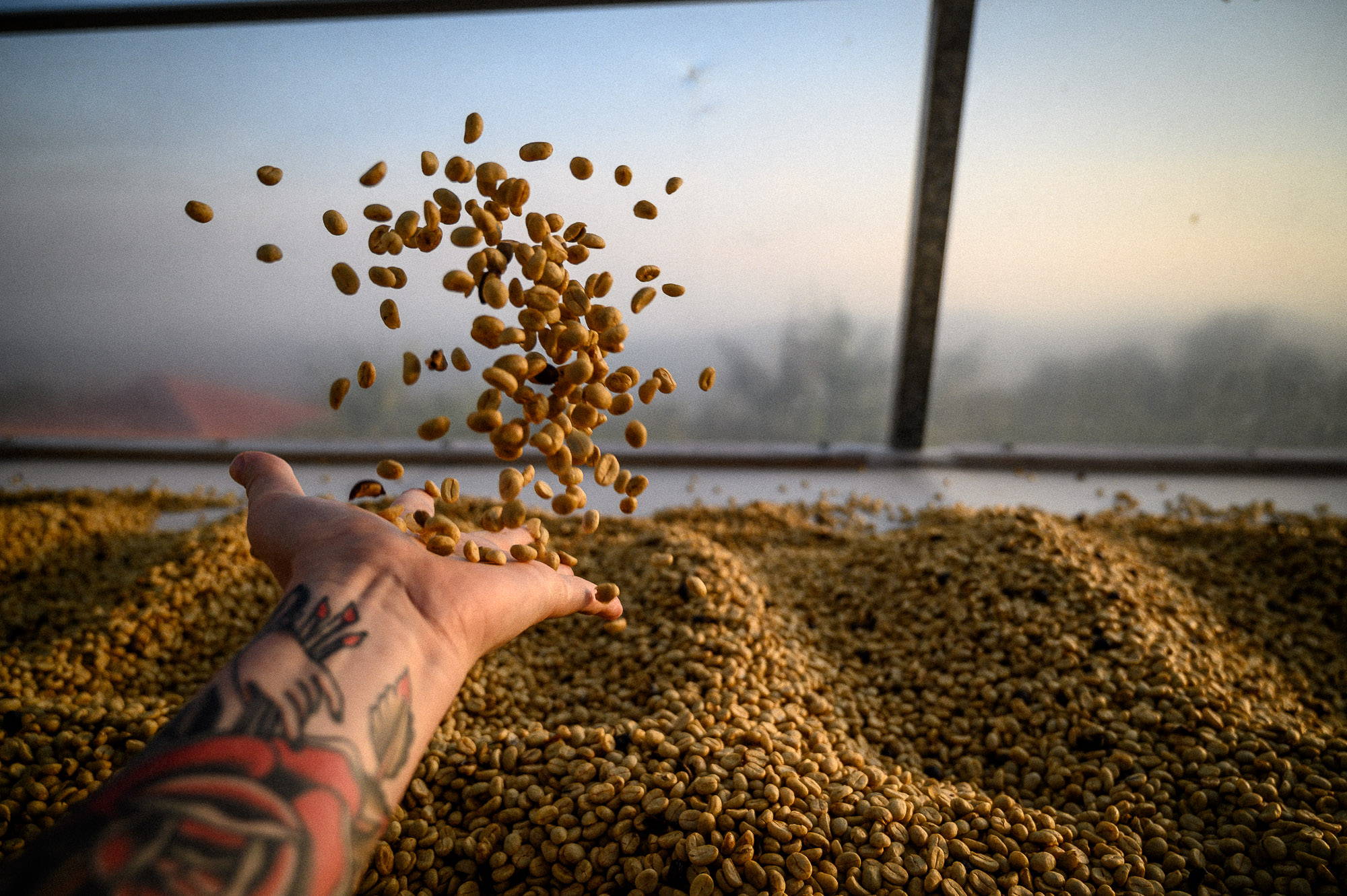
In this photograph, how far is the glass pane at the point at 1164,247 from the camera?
3500 mm

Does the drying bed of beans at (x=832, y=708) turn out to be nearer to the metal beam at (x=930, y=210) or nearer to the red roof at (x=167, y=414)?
the metal beam at (x=930, y=210)

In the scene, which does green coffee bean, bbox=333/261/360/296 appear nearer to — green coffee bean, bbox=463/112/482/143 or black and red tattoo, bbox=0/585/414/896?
green coffee bean, bbox=463/112/482/143

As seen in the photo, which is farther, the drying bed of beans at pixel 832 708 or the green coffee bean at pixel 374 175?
the green coffee bean at pixel 374 175

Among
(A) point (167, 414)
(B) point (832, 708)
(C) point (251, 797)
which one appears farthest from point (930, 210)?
(A) point (167, 414)

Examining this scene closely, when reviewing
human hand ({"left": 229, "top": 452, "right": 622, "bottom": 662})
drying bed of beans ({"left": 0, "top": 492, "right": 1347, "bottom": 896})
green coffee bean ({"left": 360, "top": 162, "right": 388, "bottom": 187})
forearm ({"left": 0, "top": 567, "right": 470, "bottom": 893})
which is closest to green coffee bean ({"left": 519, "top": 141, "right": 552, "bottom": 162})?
green coffee bean ({"left": 360, "top": 162, "right": 388, "bottom": 187})

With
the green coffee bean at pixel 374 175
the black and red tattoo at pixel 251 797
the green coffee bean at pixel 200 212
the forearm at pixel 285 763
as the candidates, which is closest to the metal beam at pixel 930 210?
the green coffee bean at pixel 374 175

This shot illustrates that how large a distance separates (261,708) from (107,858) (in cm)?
20

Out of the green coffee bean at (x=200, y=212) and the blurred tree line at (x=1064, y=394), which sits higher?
the green coffee bean at (x=200, y=212)

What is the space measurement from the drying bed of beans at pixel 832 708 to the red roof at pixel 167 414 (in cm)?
129

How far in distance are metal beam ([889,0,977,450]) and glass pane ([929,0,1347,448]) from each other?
7.0 inches

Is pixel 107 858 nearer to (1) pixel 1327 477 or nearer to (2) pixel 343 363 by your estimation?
(2) pixel 343 363

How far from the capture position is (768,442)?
14.1 ft

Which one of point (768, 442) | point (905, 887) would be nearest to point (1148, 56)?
point (768, 442)

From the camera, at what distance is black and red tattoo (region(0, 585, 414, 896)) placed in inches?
28.6
